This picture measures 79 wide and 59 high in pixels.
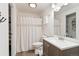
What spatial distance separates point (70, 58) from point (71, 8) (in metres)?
1.10

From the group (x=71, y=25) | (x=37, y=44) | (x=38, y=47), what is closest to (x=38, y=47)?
(x=38, y=47)

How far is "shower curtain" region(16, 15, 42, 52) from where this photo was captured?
2.38 m

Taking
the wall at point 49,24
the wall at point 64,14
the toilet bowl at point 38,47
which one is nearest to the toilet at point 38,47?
the toilet bowl at point 38,47

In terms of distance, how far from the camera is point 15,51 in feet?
7.55

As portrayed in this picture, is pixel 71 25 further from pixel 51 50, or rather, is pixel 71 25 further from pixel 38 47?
pixel 38 47

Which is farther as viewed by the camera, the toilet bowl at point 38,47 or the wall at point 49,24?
the wall at point 49,24

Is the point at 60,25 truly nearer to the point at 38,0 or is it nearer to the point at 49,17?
the point at 49,17

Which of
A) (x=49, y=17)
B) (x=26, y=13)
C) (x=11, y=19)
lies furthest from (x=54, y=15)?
(x=11, y=19)

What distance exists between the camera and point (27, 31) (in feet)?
8.02

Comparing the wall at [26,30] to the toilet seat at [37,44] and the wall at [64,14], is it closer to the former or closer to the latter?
the toilet seat at [37,44]

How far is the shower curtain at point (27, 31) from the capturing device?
238cm

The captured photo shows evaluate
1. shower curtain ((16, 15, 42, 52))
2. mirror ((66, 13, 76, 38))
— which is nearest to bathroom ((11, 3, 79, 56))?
Answer: shower curtain ((16, 15, 42, 52))

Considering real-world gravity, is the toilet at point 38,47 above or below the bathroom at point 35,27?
below

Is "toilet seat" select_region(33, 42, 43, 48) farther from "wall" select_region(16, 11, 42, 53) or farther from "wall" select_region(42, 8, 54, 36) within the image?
"wall" select_region(42, 8, 54, 36)
